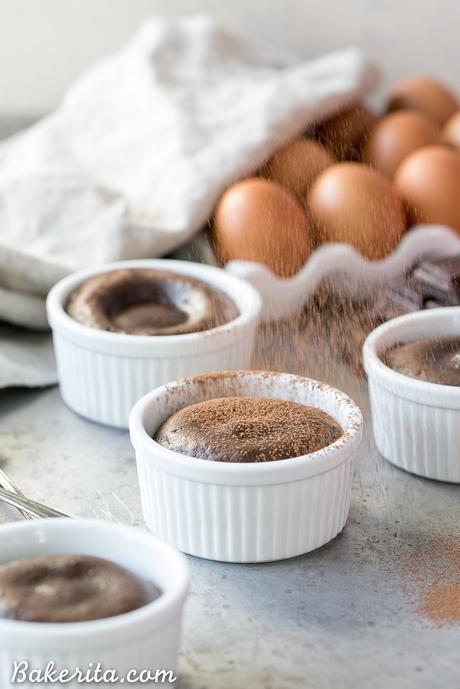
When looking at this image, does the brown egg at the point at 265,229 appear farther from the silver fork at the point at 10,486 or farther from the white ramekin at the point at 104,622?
the white ramekin at the point at 104,622

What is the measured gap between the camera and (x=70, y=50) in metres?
2.35

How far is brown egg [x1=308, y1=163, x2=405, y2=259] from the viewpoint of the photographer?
5.32 feet

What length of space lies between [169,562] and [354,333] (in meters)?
0.79

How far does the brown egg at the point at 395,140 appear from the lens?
5.91 feet

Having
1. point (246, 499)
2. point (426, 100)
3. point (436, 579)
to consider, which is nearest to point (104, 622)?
point (246, 499)

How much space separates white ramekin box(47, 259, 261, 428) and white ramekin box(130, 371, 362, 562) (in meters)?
0.20

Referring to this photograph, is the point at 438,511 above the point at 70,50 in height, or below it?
below

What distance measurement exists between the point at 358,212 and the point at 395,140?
0.83 ft

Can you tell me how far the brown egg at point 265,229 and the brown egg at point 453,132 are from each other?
16.0 inches

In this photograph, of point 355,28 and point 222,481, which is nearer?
point 222,481

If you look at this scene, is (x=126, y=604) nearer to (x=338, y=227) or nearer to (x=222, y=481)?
(x=222, y=481)

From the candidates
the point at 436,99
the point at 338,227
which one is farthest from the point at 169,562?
the point at 436,99

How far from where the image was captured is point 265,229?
1574 millimetres

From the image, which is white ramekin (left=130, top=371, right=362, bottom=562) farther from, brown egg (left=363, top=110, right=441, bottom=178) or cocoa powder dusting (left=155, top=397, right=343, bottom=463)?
brown egg (left=363, top=110, right=441, bottom=178)
